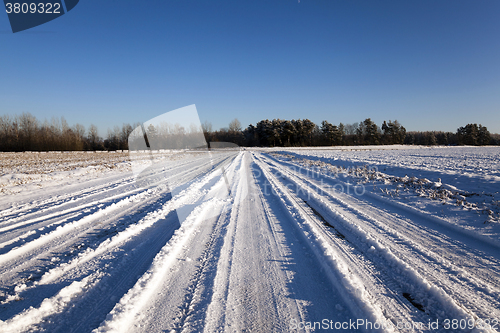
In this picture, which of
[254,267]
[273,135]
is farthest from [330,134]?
[254,267]

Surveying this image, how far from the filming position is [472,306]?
6.58 feet

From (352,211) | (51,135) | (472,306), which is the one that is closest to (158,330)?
(472,306)

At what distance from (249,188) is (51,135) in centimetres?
8247

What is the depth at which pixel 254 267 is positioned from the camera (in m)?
2.73

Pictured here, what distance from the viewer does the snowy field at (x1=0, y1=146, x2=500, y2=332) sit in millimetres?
1925

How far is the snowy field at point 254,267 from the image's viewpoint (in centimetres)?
192
